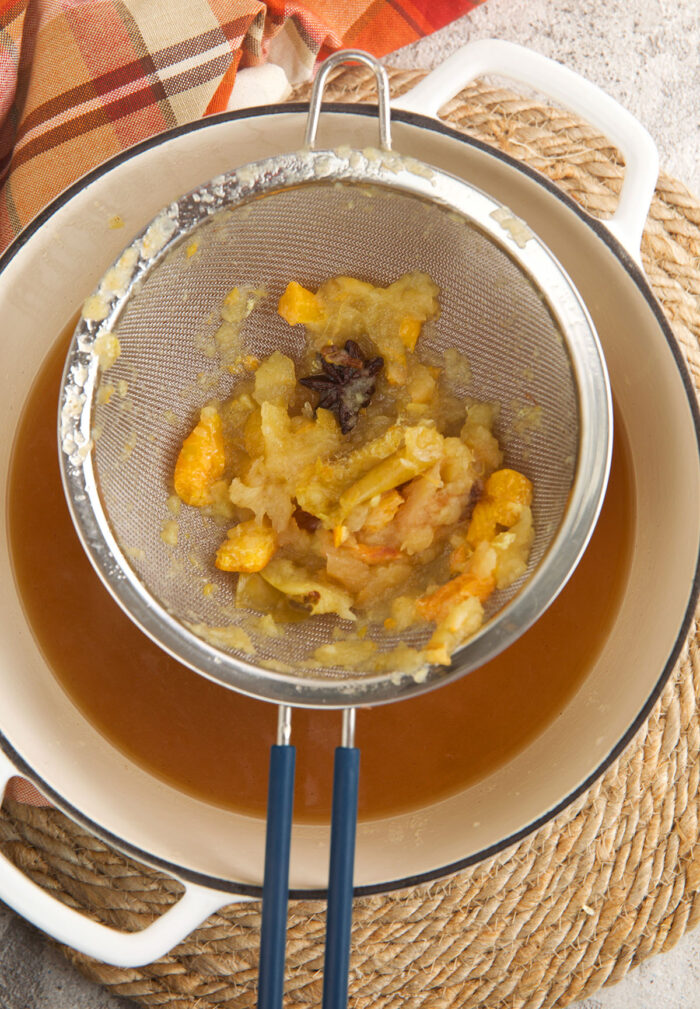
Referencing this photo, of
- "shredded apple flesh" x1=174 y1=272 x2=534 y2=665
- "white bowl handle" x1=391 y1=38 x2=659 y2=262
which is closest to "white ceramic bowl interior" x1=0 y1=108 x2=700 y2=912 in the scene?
"white bowl handle" x1=391 y1=38 x2=659 y2=262

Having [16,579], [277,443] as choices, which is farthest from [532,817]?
[16,579]

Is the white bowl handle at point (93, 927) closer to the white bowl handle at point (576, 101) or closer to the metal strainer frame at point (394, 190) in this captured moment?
the metal strainer frame at point (394, 190)

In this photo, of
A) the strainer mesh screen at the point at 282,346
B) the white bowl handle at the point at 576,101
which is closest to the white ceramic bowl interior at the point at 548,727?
the white bowl handle at the point at 576,101

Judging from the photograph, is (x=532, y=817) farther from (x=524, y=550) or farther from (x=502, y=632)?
(x=524, y=550)

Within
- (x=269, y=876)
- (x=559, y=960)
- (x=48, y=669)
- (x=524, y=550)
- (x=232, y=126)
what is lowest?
(x=559, y=960)

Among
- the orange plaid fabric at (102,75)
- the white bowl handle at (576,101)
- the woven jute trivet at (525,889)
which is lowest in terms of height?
the woven jute trivet at (525,889)

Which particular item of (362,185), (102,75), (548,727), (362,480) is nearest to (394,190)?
(362,185)

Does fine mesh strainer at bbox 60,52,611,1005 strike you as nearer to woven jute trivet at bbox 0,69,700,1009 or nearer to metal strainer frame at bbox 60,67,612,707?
metal strainer frame at bbox 60,67,612,707
